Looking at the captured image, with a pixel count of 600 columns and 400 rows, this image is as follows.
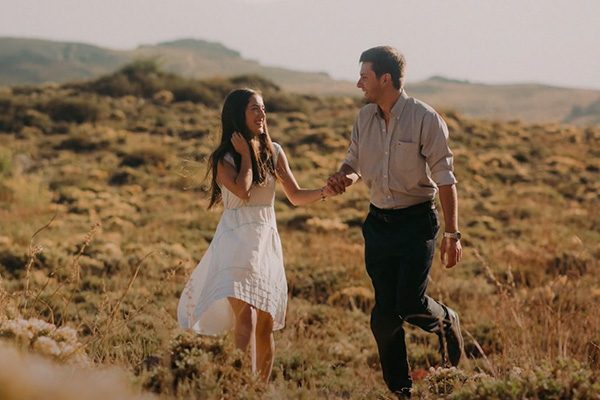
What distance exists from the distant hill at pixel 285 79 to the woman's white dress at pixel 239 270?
3870 inches

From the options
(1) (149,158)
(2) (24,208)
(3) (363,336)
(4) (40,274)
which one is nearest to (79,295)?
(4) (40,274)

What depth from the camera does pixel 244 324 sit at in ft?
15.3

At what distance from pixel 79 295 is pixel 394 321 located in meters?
4.78

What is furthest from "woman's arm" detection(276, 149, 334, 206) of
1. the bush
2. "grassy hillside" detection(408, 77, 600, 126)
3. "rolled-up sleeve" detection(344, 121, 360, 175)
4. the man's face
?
"grassy hillside" detection(408, 77, 600, 126)

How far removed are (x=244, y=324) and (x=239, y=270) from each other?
324 mm

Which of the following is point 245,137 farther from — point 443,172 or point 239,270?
point 443,172

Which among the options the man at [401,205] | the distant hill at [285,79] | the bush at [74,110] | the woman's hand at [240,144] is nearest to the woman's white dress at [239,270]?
the woman's hand at [240,144]

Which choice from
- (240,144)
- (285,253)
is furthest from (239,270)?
(285,253)

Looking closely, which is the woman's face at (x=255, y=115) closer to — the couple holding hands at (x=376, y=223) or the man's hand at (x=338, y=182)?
the couple holding hands at (x=376, y=223)

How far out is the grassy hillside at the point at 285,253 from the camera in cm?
374

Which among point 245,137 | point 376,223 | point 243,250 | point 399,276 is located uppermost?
point 245,137

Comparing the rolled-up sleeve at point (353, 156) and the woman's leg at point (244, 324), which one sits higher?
the rolled-up sleeve at point (353, 156)

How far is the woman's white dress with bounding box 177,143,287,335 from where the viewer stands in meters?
4.77

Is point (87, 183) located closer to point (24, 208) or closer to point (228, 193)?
point (24, 208)
